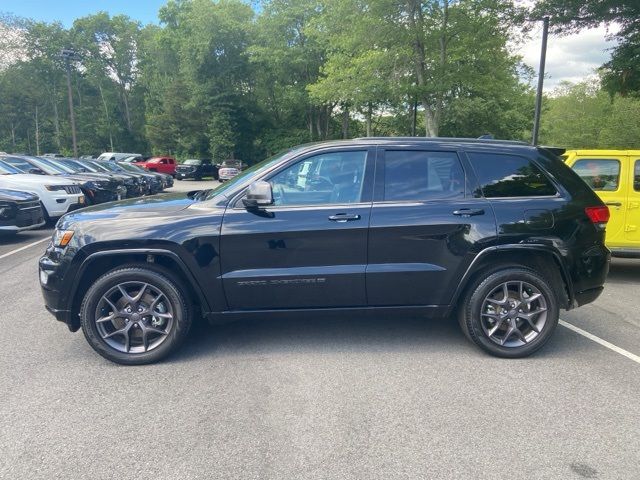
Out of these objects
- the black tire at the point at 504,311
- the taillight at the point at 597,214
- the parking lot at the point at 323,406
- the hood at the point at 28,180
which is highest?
the hood at the point at 28,180

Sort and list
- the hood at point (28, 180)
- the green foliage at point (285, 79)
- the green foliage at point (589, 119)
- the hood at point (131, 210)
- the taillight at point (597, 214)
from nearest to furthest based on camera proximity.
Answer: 1. the hood at point (131, 210)
2. the taillight at point (597, 214)
3. the hood at point (28, 180)
4. the green foliage at point (285, 79)
5. the green foliage at point (589, 119)

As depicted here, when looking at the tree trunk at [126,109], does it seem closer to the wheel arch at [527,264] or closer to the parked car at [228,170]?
the parked car at [228,170]

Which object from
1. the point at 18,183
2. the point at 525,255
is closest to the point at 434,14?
the point at 18,183

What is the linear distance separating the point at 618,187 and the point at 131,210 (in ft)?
21.7

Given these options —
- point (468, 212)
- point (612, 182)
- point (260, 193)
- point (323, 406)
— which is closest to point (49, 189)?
point (260, 193)

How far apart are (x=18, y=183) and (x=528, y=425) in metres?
11.7

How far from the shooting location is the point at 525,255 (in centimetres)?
421

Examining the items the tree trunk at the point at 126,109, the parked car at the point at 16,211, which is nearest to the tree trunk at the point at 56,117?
the tree trunk at the point at 126,109

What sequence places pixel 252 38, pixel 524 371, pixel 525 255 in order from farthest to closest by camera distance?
pixel 252 38
pixel 525 255
pixel 524 371

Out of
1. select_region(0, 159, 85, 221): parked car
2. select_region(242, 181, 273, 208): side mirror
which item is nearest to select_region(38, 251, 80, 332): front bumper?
Result: select_region(242, 181, 273, 208): side mirror

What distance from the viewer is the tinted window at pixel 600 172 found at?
692 centimetres

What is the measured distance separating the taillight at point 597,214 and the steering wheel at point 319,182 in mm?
2326

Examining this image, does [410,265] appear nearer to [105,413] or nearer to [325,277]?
[325,277]

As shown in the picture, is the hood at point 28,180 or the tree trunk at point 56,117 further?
the tree trunk at point 56,117
